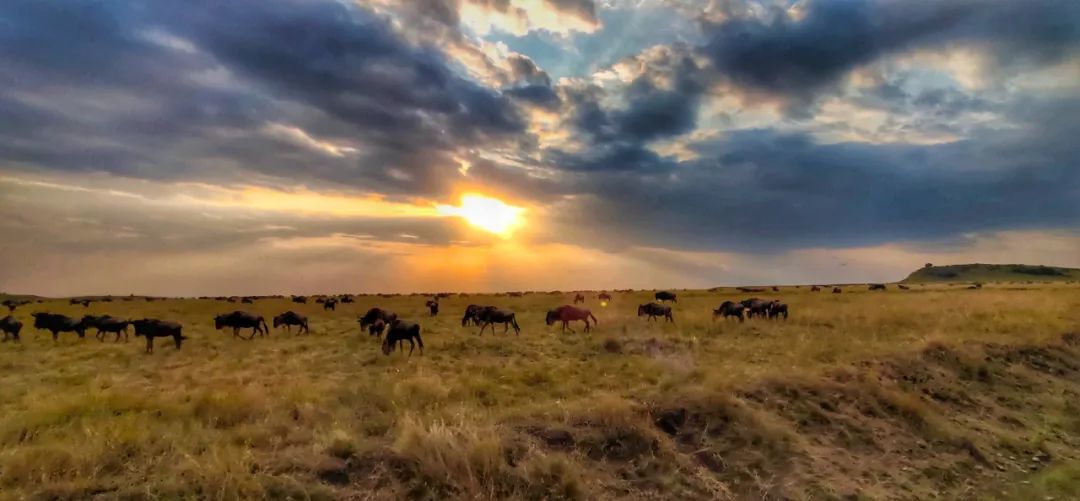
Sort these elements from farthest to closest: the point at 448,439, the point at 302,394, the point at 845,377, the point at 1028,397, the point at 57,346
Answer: the point at 57,346 → the point at 1028,397 → the point at 845,377 → the point at 302,394 → the point at 448,439

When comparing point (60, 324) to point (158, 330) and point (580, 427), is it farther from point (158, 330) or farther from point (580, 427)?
point (580, 427)

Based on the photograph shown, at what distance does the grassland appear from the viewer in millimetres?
8109

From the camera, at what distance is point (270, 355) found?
2408 cm

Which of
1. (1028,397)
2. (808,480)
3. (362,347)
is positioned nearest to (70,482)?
(808,480)

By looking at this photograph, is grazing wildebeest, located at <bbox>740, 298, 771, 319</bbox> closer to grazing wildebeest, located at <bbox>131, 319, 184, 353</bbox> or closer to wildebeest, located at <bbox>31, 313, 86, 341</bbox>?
grazing wildebeest, located at <bbox>131, 319, 184, 353</bbox>

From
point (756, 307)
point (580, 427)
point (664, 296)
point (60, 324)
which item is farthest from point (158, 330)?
point (664, 296)

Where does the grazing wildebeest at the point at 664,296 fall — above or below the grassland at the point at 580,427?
above

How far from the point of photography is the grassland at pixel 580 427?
8.11 meters

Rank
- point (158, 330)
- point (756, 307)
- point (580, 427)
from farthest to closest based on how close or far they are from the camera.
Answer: point (756, 307) → point (158, 330) → point (580, 427)

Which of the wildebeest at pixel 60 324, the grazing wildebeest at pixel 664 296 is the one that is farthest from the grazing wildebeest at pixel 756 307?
the wildebeest at pixel 60 324

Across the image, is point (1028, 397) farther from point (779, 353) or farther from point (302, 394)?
point (302, 394)

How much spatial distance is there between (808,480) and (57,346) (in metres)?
37.8

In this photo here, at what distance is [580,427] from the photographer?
10.1 metres

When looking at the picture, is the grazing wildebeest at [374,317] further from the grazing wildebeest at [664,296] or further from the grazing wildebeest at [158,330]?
the grazing wildebeest at [664,296]
